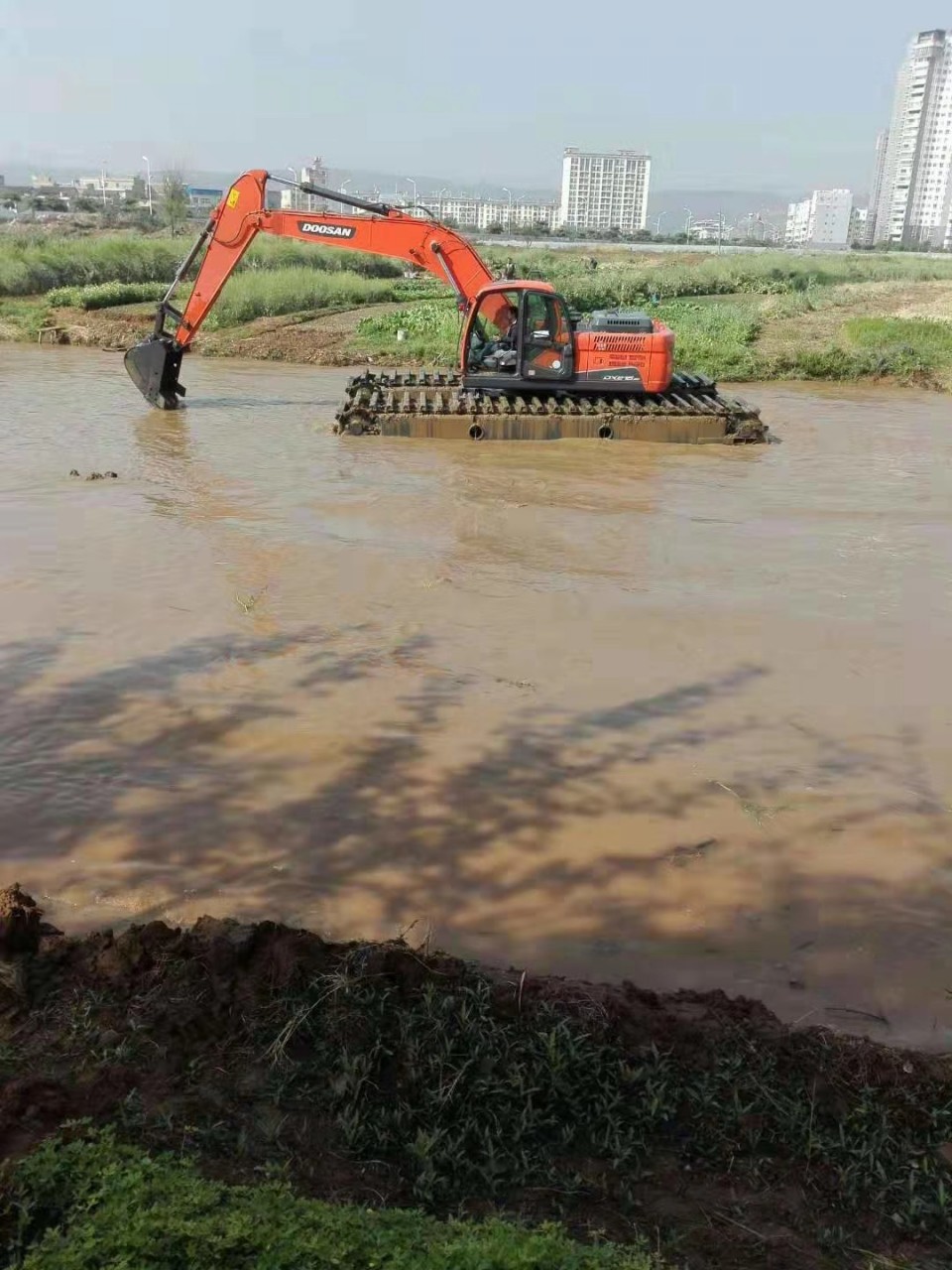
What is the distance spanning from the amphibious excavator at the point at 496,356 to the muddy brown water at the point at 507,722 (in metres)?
2.65

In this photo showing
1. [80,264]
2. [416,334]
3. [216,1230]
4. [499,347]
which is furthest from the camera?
[80,264]

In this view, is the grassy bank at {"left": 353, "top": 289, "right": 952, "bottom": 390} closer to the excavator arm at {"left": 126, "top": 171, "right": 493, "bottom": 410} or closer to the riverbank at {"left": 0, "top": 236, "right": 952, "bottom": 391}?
the riverbank at {"left": 0, "top": 236, "right": 952, "bottom": 391}

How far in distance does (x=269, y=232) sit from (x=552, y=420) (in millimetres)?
4711

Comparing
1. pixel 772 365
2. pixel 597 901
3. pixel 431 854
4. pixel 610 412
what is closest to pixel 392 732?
pixel 431 854

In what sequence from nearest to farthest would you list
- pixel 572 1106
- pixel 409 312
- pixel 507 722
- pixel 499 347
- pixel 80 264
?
pixel 572 1106, pixel 507 722, pixel 499 347, pixel 409 312, pixel 80 264

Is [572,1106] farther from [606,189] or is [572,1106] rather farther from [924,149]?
[606,189]

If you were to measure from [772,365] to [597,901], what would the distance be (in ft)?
66.3

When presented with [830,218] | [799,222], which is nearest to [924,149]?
[830,218]

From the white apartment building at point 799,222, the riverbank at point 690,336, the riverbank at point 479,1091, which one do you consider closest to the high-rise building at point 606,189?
the white apartment building at point 799,222

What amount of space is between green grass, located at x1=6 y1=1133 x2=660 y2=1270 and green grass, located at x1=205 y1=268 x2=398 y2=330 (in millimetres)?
25729

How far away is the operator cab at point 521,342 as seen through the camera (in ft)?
51.5

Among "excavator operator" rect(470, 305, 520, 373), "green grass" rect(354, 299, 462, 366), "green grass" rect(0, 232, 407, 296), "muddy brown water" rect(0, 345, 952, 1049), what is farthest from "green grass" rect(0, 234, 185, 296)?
"muddy brown water" rect(0, 345, 952, 1049)

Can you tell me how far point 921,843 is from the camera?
566 cm

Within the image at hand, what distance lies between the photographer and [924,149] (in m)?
140
